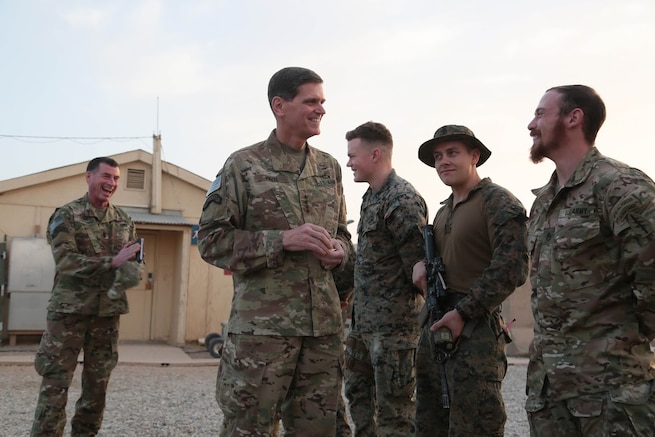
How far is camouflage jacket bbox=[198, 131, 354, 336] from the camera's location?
3004 mm

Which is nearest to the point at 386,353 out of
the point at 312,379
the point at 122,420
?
the point at 312,379

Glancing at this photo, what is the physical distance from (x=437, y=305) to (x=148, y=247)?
41.5 feet

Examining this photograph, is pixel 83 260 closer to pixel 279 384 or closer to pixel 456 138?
pixel 279 384

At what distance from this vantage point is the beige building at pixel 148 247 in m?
13.5

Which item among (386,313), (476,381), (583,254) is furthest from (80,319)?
(583,254)

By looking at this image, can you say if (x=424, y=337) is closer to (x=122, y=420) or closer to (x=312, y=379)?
(x=312, y=379)

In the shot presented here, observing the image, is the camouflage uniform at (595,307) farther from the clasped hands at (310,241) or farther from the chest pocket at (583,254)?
the clasped hands at (310,241)

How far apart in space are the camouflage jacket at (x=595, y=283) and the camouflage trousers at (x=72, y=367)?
11.8 ft

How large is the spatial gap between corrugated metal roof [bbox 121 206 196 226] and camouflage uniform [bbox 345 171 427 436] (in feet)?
33.0

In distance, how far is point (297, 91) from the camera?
10.5ft

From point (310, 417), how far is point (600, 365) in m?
1.33

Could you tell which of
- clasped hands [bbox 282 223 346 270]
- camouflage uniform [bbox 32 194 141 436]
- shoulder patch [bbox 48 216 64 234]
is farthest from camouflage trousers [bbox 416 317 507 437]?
shoulder patch [bbox 48 216 64 234]

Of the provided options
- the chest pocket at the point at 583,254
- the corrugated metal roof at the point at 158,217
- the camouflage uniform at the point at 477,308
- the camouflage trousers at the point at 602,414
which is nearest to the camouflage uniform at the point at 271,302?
the camouflage uniform at the point at 477,308

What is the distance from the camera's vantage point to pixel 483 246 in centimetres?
373
